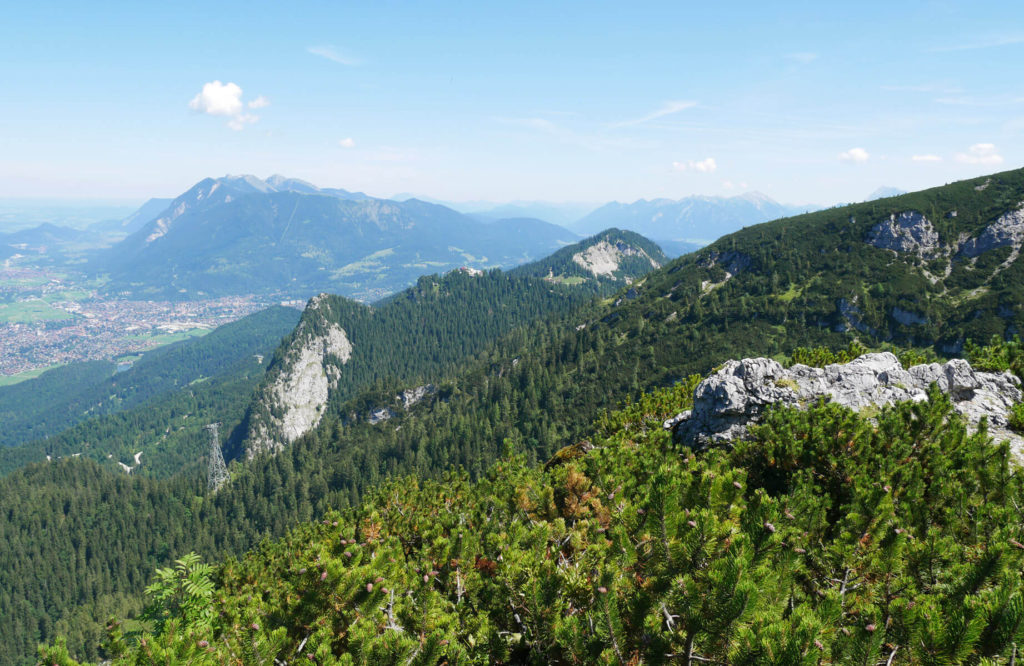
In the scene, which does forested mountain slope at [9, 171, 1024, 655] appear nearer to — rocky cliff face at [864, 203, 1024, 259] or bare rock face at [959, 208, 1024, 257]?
bare rock face at [959, 208, 1024, 257]

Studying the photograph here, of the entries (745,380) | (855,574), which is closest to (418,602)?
(855,574)

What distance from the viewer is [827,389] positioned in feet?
90.1

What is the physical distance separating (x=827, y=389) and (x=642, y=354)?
144m

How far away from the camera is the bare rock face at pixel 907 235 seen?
165 metres

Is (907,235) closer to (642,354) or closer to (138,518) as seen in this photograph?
(642,354)

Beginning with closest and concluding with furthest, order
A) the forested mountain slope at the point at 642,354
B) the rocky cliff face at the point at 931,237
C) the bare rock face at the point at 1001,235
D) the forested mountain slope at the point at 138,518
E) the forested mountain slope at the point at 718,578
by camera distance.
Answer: the forested mountain slope at the point at 718,578
the forested mountain slope at the point at 642,354
the forested mountain slope at the point at 138,518
the bare rock face at the point at 1001,235
the rocky cliff face at the point at 931,237

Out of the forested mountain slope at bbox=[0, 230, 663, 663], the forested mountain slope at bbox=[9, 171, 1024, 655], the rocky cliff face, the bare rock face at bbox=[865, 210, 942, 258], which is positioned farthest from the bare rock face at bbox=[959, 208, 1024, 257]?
the forested mountain slope at bbox=[0, 230, 663, 663]

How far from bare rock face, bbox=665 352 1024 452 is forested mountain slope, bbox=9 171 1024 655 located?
3979 inches

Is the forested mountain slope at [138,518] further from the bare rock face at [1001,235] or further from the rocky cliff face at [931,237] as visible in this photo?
the bare rock face at [1001,235]

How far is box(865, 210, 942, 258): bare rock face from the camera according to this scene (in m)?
165

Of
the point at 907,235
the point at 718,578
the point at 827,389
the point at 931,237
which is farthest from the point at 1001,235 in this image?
the point at 718,578

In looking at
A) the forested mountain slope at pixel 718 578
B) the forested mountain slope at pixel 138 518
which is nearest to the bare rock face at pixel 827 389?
the forested mountain slope at pixel 718 578

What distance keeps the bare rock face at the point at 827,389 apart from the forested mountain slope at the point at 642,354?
101078 mm

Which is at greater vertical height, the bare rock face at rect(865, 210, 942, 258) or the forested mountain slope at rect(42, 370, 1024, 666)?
the bare rock face at rect(865, 210, 942, 258)
